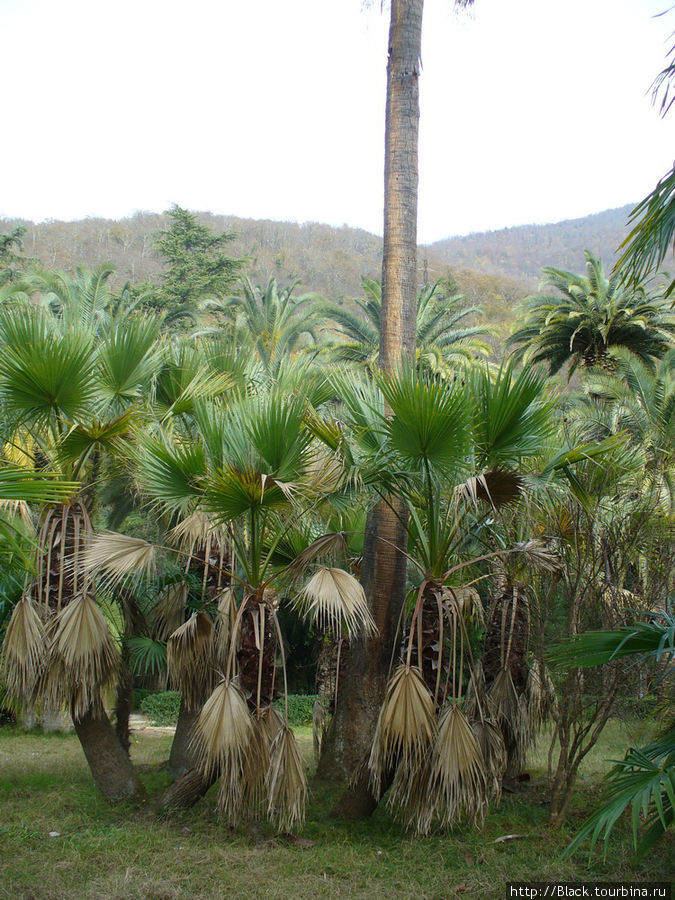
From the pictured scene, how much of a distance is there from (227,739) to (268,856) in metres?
1.12

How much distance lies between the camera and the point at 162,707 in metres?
17.2

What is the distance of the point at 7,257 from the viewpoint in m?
31.0

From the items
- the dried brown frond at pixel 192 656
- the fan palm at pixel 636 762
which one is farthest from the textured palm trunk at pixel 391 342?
the fan palm at pixel 636 762

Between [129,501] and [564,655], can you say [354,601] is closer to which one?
[564,655]

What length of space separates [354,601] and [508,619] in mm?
2911

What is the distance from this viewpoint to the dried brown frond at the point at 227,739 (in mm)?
5953

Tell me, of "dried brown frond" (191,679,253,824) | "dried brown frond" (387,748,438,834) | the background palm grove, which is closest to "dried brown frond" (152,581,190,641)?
the background palm grove

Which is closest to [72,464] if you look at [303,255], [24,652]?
[24,652]

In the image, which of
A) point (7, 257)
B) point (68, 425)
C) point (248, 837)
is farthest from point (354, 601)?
point (7, 257)

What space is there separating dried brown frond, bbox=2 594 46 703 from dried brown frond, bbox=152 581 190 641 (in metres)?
1.99

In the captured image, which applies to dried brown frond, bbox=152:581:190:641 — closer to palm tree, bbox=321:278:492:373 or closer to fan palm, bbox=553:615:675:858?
fan palm, bbox=553:615:675:858

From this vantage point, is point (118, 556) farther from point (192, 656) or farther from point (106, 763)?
point (106, 763)

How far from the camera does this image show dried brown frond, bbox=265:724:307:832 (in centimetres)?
604

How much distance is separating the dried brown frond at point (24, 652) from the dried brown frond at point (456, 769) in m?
3.61
